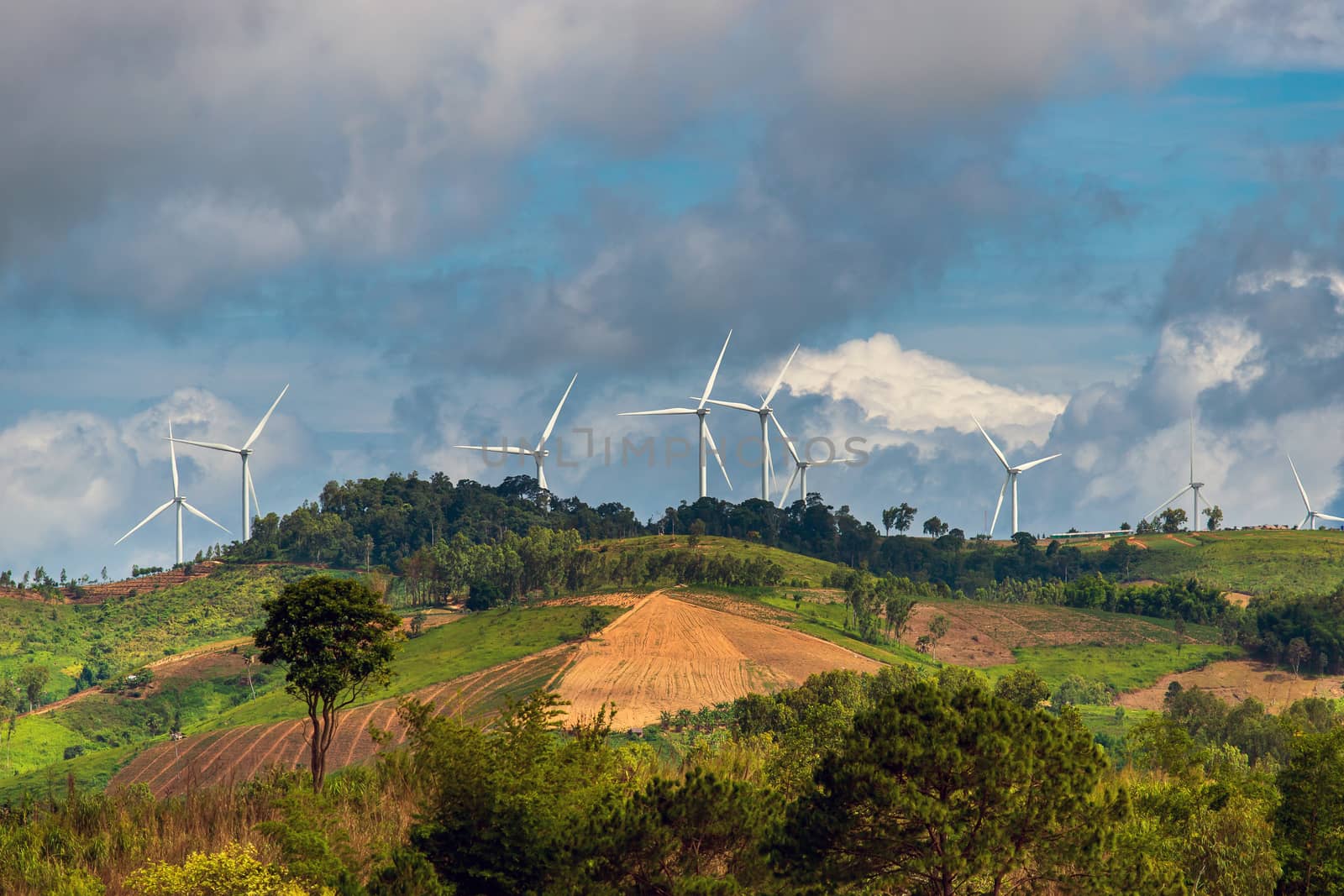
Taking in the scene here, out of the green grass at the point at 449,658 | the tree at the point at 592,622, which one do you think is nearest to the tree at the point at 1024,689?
the tree at the point at 592,622

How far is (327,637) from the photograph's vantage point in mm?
65500

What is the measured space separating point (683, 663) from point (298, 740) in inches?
1892

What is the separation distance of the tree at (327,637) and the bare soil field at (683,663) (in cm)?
9105

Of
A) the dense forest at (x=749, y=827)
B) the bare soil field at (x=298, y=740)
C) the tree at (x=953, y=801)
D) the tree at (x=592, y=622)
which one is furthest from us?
the tree at (x=592, y=622)

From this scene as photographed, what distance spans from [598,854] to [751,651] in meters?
143

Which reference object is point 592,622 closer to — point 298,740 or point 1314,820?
point 298,740

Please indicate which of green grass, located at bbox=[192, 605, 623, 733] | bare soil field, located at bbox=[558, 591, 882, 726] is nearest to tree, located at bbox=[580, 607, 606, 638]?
green grass, located at bbox=[192, 605, 623, 733]

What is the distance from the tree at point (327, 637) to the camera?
2581 inches

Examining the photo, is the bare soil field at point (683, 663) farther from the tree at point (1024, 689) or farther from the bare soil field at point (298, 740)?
the tree at point (1024, 689)

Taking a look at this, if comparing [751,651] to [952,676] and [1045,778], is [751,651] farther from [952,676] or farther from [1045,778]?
[1045,778]

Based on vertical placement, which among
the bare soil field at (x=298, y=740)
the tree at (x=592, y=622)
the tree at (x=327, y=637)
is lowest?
the bare soil field at (x=298, y=740)

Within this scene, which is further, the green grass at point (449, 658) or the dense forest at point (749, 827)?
the green grass at point (449, 658)

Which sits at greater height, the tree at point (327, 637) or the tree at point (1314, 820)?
the tree at point (327, 637)

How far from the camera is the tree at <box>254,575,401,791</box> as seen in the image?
65.6 metres
